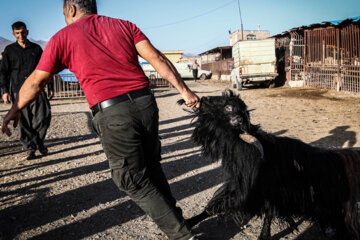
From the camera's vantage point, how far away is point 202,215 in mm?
2869

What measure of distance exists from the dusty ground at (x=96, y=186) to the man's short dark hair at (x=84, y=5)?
201 cm

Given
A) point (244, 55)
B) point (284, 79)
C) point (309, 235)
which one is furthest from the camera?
point (284, 79)

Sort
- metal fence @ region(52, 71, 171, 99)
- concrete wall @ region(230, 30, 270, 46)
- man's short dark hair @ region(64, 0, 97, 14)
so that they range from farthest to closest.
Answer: concrete wall @ region(230, 30, 270, 46) → metal fence @ region(52, 71, 171, 99) → man's short dark hair @ region(64, 0, 97, 14)

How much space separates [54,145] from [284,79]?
52.4ft

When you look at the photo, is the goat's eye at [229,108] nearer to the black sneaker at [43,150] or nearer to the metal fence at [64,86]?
the black sneaker at [43,150]

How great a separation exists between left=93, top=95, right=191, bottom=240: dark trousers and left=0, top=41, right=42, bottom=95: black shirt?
3.76 m

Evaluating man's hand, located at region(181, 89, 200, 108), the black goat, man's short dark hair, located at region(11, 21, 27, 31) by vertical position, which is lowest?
the black goat

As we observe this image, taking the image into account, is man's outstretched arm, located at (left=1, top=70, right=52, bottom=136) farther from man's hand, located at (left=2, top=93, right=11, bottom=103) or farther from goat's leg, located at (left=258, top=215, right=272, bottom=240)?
man's hand, located at (left=2, top=93, right=11, bottom=103)

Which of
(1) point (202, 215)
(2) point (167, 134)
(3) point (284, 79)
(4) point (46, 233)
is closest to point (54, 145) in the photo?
(2) point (167, 134)

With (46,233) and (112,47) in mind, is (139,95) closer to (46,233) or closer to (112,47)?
(112,47)

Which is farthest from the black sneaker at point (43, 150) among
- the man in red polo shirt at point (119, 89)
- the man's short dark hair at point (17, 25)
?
the man in red polo shirt at point (119, 89)

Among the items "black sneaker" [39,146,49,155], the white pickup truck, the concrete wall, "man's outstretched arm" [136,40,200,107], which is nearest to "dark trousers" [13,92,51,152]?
"black sneaker" [39,146,49,155]

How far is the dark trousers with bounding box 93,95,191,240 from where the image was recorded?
2.12 metres

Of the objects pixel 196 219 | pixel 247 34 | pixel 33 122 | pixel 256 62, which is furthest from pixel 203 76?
pixel 196 219
